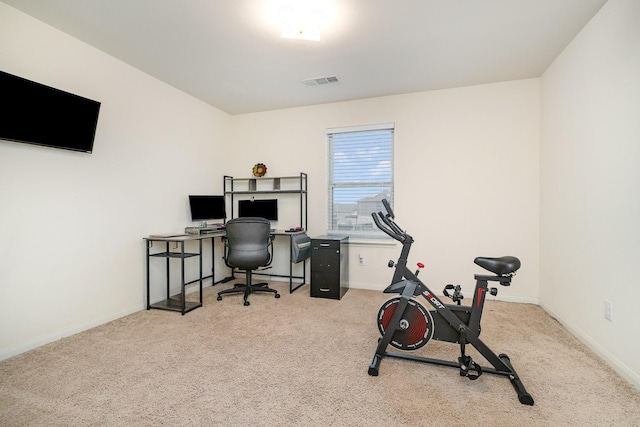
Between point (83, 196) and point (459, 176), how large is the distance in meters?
4.35

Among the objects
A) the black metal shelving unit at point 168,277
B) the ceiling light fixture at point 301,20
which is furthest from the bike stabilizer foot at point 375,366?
the ceiling light fixture at point 301,20

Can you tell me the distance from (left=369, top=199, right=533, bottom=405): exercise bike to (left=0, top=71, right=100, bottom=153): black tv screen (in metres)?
2.92

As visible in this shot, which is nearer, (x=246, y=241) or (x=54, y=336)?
(x=54, y=336)

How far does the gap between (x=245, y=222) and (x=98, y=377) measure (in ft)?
6.64

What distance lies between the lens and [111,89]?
10.2ft

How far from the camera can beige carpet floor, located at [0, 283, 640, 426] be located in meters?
1.65

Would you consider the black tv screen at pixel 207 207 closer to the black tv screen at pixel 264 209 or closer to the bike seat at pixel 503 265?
the black tv screen at pixel 264 209

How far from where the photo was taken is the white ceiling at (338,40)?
2.33 metres

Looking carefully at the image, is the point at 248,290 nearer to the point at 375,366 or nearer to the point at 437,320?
the point at 375,366

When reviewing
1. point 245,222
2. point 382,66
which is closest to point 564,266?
point 382,66

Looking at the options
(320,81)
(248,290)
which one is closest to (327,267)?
(248,290)

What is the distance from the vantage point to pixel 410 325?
216 cm

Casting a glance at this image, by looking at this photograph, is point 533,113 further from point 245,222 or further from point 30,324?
point 30,324

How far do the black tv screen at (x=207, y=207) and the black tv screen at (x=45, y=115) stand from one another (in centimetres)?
147
